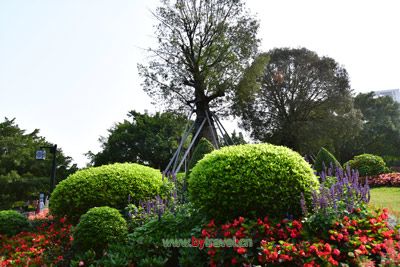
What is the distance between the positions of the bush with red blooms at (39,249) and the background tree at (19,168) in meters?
18.5

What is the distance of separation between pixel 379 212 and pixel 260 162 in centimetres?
189

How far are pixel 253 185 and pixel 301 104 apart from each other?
21.4 metres

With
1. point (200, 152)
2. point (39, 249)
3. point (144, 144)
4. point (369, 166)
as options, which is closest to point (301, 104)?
point (369, 166)

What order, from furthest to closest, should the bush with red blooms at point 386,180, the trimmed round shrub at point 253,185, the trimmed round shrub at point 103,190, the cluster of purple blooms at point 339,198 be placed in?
the bush with red blooms at point 386,180, the trimmed round shrub at point 103,190, the trimmed round shrub at point 253,185, the cluster of purple blooms at point 339,198

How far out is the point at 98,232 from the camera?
489cm

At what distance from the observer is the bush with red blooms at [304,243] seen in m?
3.50

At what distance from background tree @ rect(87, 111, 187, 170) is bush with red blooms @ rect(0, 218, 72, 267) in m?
22.3

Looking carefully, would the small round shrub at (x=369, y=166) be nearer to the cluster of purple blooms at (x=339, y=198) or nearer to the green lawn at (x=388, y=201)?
the green lawn at (x=388, y=201)

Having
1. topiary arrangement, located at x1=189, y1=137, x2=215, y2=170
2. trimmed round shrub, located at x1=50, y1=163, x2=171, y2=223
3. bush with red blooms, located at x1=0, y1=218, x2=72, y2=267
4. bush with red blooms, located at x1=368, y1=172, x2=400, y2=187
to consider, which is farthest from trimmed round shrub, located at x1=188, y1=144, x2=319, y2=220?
bush with red blooms, located at x1=368, y1=172, x2=400, y2=187

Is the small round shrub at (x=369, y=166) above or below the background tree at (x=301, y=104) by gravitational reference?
below

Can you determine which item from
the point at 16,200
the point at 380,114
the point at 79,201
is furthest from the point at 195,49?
the point at 380,114

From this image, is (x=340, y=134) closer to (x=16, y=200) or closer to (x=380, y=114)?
(x=380, y=114)

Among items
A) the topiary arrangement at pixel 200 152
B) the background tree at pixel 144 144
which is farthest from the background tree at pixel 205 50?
the background tree at pixel 144 144

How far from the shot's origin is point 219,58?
14.4m
